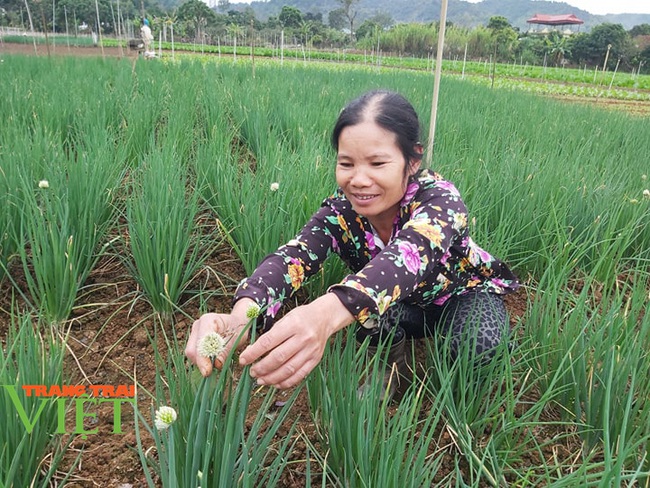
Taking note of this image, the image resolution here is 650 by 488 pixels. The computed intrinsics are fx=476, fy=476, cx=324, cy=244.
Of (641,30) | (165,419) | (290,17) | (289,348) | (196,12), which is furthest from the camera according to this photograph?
→ (290,17)

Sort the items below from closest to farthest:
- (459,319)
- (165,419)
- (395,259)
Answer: (165,419) → (395,259) → (459,319)

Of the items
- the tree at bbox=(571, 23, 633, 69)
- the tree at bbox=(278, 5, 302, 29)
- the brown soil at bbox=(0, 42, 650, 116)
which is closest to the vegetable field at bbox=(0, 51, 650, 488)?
the brown soil at bbox=(0, 42, 650, 116)

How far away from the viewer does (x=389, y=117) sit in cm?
107

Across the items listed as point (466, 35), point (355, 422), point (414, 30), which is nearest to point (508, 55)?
point (466, 35)

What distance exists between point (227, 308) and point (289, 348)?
91 cm

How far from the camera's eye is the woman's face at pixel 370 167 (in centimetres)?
107

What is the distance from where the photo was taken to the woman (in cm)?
77

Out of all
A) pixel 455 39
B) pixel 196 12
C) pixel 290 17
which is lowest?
pixel 455 39

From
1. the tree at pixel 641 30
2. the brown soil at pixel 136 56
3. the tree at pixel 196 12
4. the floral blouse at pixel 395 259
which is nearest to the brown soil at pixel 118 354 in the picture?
the floral blouse at pixel 395 259

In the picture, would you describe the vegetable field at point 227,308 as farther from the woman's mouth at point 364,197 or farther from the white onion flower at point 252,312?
the woman's mouth at point 364,197

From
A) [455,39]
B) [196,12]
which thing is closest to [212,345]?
[455,39]

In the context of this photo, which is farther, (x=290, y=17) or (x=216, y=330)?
(x=290, y=17)

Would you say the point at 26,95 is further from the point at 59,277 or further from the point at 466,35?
the point at 466,35

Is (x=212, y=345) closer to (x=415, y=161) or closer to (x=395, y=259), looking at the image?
(x=395, y=259)
